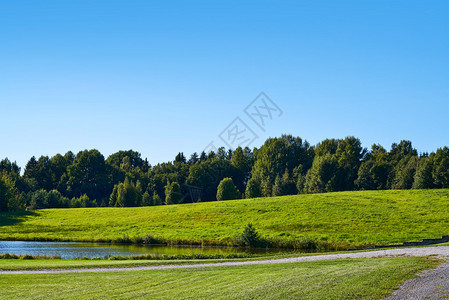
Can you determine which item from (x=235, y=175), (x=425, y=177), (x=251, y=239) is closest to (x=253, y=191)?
(x=425, y=177)

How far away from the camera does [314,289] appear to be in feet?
50.1

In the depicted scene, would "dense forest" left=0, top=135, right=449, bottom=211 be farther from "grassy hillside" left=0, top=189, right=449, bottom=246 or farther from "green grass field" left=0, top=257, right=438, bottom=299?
"green grass field" left=0, top=257, right=438, bottom=299

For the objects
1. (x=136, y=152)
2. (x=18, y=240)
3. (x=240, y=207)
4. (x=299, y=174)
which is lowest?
(x=18, y=240)

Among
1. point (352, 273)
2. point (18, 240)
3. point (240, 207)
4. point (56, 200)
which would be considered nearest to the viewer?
point (352, 273)

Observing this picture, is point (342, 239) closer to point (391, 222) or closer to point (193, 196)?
point (391, 222)

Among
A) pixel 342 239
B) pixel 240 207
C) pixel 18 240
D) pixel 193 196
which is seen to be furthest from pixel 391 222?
pixel 193 196

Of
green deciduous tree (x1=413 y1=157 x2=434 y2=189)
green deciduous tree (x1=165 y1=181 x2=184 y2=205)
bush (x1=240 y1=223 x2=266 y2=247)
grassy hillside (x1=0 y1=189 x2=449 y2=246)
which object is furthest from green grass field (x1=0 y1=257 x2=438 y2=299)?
green deciduous tree (x1=165 y1=181 x2=184 y2=205)

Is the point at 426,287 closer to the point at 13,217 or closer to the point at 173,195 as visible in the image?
the point at 13,217

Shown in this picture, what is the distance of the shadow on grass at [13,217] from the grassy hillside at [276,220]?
155mm

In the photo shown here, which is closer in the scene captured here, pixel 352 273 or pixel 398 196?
pixel 352 273

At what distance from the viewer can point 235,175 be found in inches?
5295

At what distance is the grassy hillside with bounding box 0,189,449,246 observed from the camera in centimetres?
4669

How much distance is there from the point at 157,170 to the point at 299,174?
55540 mm

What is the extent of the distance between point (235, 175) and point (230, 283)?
4611 inches
